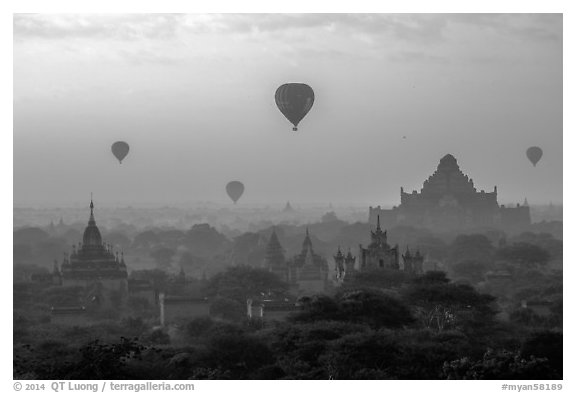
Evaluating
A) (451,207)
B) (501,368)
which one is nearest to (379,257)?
(501,368)

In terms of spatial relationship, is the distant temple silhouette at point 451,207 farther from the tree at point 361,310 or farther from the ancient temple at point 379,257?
the tree at point 361,310

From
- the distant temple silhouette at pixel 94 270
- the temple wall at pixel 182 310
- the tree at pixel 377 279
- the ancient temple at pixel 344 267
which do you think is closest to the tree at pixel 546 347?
the tree at pixel 377 279

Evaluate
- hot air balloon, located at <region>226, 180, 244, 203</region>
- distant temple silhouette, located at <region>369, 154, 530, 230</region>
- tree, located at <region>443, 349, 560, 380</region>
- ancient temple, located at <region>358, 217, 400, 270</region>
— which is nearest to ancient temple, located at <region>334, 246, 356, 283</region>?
ancient temple, located at <region>358, 217, 400, 270</region>

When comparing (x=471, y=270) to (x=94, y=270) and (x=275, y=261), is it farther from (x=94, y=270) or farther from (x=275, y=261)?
(x=94, y=270)

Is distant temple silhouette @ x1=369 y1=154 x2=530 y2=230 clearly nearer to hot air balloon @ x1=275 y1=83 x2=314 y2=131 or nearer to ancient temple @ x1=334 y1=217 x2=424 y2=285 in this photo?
hot air balloon @ x1=275 y1=83 x2=314 y2=131

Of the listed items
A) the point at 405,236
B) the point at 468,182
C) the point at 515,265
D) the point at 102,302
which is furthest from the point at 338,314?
the point at 468,182
